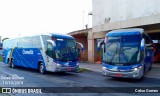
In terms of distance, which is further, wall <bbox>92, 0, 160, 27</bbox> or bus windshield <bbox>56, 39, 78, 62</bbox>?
wall <bbox>92, 0, 160, 27</bbox>

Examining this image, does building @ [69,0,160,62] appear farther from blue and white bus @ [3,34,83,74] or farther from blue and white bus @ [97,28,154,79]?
blue and white bus @ [97,28,154,79]

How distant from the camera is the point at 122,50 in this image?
15.2 m

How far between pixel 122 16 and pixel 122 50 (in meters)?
14.3

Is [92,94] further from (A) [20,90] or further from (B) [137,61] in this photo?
(B) [137,61]

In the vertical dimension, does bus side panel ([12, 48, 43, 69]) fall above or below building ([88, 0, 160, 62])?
below

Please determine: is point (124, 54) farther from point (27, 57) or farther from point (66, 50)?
point (27, 57)

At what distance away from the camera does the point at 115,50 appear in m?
15.3

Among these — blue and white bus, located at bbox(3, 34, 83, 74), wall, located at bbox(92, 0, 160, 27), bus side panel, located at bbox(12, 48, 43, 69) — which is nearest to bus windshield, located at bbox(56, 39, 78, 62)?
blue and white bus, located at bbox(3, 34, 83, 74)

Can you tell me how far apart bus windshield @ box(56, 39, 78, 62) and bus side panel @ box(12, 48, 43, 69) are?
221 centimetres

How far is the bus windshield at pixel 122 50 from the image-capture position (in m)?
14.9

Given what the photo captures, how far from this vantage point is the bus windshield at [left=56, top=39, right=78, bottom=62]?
Result: 18328 millimetres

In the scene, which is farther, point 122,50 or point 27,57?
point 27,57

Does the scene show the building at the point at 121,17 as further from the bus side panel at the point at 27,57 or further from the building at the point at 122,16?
the bus side panel at the point at 27,57

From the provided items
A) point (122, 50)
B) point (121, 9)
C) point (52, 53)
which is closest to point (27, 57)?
point (52, 53)
